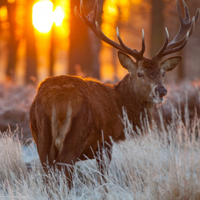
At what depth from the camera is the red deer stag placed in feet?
11.8

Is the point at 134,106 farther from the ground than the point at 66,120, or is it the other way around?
the point at 66,120

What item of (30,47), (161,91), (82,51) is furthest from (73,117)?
(30,47)

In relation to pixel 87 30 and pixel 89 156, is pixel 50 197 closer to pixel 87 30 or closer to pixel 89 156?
pixel 89 156

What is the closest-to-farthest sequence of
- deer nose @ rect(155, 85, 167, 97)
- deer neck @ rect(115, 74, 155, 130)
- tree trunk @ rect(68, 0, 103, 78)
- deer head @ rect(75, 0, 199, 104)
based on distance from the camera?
deer nose @ rect(155, 85, 167, 97)
deer head @ rect(75, 0, 199, 104)
deer neck @ rect(115, 74, 155, 130)
tree trunk @ rect(68, 0, 103, 78)

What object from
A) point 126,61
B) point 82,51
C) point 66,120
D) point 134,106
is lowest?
point 134,106

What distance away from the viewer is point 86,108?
12.3 ft

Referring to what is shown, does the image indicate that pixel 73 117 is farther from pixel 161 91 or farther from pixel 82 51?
pixel 82 51

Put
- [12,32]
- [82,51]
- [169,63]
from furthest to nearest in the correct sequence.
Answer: [12,32] → [82,51] → [169,63]

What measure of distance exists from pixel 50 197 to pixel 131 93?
209cm

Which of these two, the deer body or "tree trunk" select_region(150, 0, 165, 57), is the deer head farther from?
"tree trunk" select_region(150, 0, 165, 57)

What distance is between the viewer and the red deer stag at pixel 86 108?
11.8ft

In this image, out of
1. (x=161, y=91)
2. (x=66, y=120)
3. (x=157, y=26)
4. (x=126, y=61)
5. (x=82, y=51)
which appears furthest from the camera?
(x=157, y=26)

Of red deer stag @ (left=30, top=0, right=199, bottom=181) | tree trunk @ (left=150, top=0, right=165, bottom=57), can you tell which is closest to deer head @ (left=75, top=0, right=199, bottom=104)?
red deer stag @ (left=30, top=0, right=199, bottom=181)

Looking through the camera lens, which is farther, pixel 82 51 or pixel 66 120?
pixel 82 51
